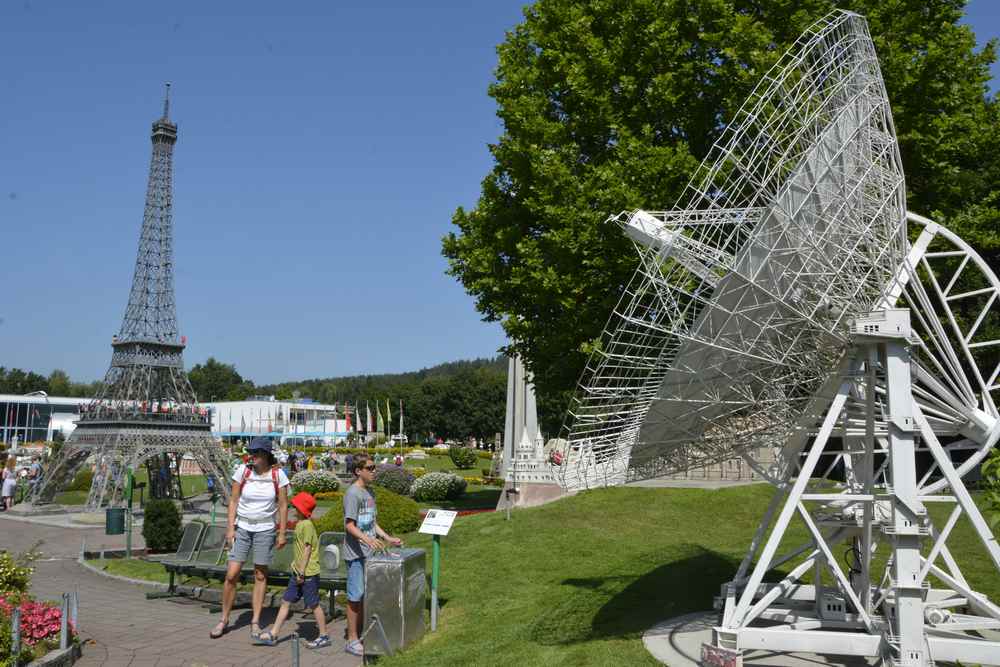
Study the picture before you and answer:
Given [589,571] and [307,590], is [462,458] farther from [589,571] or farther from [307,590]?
[307,590]

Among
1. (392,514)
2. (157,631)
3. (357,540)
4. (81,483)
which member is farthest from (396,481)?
(81,483)

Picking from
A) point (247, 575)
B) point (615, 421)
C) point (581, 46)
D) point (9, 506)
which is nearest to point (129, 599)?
point (247, 575)

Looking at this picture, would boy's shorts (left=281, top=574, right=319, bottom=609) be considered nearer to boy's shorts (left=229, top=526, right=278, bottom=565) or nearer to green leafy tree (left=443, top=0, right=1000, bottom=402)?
boy's shorts (left=229, top=526, right=278, bottom=565)

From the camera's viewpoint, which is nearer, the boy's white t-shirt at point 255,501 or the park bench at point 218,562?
the boy's white t-shirt at point 255,501

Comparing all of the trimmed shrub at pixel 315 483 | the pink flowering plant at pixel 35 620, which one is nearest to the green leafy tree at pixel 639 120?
the pink flowering plant at pixel 35 620

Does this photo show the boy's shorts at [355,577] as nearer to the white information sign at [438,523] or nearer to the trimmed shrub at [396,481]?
the white information sign at [438,523]

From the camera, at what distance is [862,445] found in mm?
12461

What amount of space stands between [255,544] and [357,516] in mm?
1313

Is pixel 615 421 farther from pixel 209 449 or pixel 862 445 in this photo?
pixel 209 449

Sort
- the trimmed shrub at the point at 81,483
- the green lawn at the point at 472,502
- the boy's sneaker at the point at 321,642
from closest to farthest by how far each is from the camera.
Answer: the boy's sneaker at the point at 321,642 → the green lawn at the point at 472,502 → the trimmed shrub at the point at 81,483

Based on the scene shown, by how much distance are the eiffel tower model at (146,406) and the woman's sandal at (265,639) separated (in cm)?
3007

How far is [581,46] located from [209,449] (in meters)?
37.7

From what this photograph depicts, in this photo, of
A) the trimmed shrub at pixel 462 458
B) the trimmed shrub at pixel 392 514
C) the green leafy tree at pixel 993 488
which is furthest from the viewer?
the trimmed shrub at pixel 462 458

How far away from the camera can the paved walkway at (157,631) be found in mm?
9867
